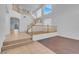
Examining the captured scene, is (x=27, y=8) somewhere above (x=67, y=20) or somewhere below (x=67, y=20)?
above

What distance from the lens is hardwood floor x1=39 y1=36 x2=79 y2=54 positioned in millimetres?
1988

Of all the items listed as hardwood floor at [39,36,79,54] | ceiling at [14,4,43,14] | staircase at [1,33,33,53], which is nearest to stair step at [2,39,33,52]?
staircase at [1,33,33,53]

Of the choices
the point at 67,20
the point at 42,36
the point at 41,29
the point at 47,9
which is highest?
the point at 47,9

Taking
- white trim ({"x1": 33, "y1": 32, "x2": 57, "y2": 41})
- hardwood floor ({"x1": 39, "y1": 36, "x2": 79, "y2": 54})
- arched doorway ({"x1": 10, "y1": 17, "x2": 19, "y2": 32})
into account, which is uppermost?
arched doorway ({"x1": 10, "y1": 17, "x2": 19, "y2": 32})

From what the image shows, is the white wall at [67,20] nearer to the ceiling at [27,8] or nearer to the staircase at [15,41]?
the ceiling at [27,8]

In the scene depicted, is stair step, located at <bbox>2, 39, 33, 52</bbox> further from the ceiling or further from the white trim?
the ceiling

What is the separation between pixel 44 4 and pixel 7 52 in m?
0.89

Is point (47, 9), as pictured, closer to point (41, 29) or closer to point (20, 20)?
point (41, 29)

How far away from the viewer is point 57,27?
199 cm

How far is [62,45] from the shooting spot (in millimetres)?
1993

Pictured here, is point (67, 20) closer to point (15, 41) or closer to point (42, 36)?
Answer: point (42, 36)

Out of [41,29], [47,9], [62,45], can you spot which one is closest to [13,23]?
[41,29]
